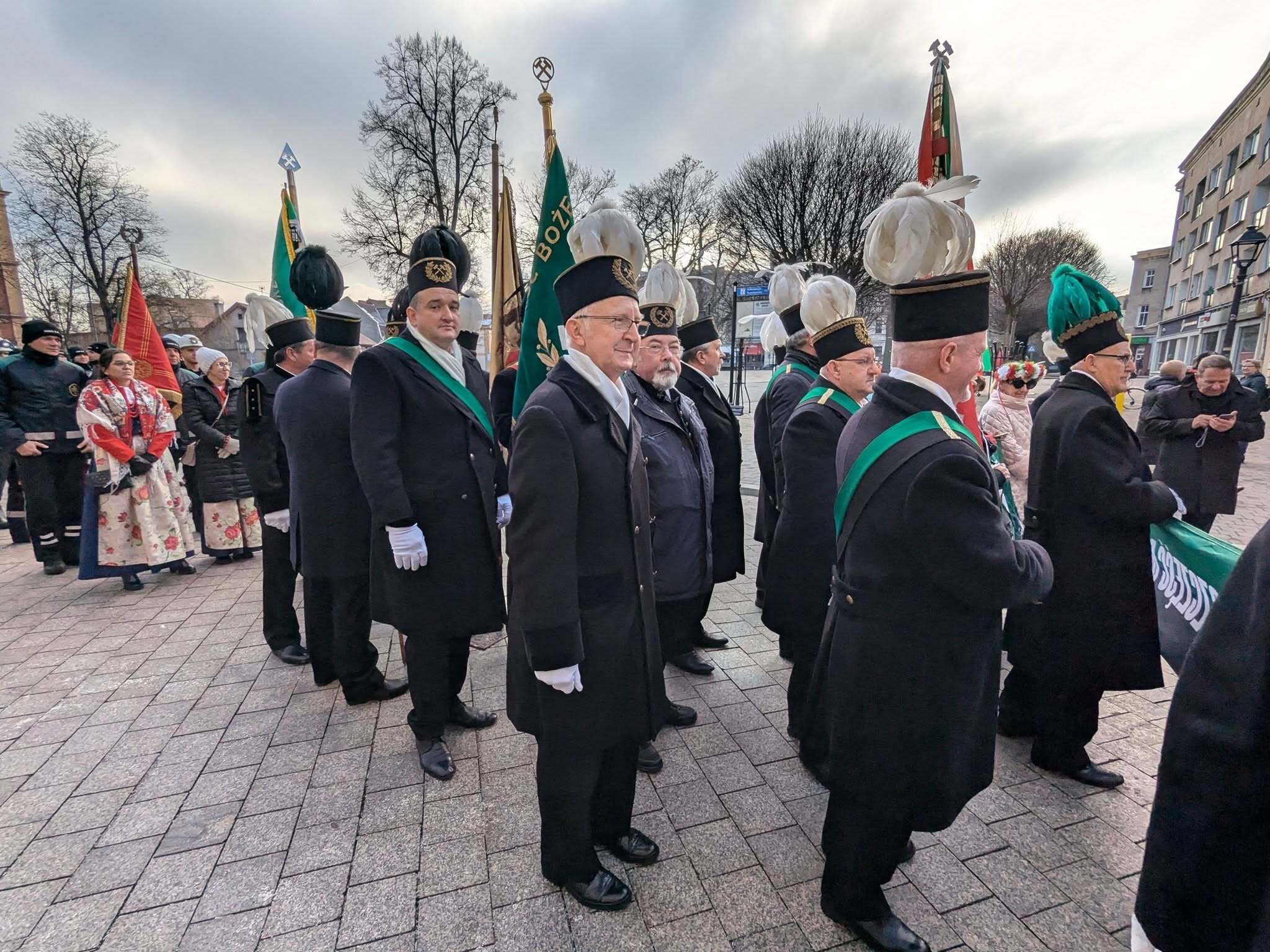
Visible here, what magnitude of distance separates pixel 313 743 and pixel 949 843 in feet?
10.4

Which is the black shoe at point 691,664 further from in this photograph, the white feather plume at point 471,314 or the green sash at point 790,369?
the white feather plume at point 471,314

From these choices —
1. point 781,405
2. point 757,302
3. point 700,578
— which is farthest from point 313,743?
point 757,302

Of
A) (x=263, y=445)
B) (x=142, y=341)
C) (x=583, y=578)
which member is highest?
(x=142, y=341)

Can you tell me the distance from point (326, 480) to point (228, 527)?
164 inches

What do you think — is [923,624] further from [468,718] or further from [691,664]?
[468,718]

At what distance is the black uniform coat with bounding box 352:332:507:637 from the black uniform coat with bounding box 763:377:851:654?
4.87 feet

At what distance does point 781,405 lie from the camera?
3676 mm

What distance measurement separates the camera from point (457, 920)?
2.08 metres

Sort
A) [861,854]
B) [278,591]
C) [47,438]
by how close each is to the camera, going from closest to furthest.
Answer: [861,854]
[278,591]
[47,438]

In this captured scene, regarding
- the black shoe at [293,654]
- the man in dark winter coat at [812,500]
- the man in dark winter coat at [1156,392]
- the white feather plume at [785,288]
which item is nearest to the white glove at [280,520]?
the black shoe at [293,654]

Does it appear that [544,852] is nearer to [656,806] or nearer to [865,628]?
[656,806]

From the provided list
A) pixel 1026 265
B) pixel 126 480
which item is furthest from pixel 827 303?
pixel 1026 265

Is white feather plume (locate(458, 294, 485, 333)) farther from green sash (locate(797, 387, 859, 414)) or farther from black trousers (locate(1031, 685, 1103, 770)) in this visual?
black trousers (locate(1031, 685, 1103, 770))

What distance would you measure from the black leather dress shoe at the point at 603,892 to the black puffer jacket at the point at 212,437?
5777 mm
